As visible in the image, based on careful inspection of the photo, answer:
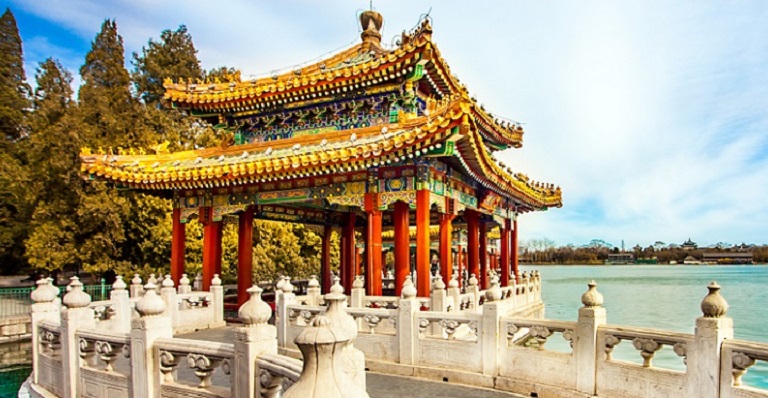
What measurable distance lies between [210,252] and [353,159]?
6.15 metres

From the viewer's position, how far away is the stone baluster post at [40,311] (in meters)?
8.66

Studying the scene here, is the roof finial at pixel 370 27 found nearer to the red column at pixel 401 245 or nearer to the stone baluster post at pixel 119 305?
the red column at pixel 401 245

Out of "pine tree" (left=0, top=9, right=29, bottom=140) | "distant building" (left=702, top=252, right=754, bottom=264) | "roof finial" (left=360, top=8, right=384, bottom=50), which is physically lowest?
"distant building" (left=702, top=252, right=754, bottom=264)

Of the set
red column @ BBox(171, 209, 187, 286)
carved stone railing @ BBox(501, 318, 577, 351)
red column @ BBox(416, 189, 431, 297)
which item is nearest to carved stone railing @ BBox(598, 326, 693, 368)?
carved stone railing @ BBox(501, 318, 577, 351)

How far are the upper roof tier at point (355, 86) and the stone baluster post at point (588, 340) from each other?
5.73 meters

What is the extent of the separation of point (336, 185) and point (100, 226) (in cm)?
1339

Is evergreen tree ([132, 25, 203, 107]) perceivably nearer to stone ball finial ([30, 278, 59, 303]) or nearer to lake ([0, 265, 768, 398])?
lake ([0, 265, 768, 398])

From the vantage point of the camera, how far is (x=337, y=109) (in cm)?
1475

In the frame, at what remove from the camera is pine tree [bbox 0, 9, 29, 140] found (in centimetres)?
3616

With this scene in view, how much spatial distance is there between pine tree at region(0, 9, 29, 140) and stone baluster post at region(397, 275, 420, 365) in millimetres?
36462

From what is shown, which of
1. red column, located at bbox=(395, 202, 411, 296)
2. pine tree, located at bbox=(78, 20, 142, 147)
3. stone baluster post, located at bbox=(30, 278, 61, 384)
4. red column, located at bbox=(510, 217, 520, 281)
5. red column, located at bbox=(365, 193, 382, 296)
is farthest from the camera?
pine tree, located at bbox=(78, 20, 142, 147)

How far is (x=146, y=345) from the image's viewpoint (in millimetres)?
→ 5961

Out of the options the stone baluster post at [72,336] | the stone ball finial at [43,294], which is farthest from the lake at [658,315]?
the stone baluster post at [72,336]

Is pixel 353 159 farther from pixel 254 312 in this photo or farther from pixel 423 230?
pixel 254 312
